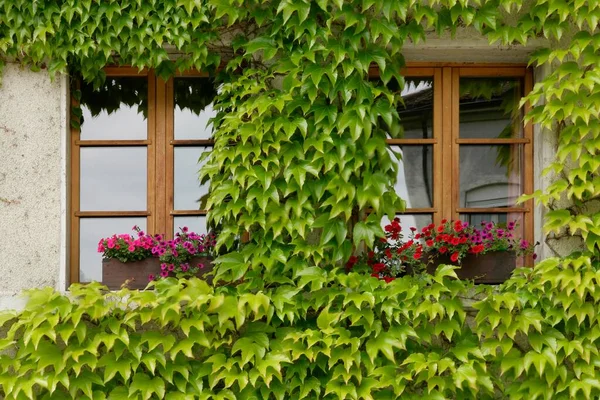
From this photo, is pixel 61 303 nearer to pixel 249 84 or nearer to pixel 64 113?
pixel 64 113

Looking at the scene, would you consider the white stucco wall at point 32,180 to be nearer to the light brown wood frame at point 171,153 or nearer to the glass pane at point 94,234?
the glass pane at point 94,234

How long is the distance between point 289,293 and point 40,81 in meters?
1.76

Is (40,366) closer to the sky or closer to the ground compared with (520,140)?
closer to the ground

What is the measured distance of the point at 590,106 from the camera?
12.5ft

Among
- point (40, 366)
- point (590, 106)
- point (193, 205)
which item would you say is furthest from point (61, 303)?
point (590, 106)

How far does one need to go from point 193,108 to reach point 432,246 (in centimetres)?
153

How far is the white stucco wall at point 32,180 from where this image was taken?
3865 millimetres

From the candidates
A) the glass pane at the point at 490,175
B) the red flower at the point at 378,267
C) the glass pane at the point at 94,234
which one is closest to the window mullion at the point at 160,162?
the glass pane at the point at 94,234

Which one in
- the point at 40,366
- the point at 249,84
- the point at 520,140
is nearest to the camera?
the point at 40,366

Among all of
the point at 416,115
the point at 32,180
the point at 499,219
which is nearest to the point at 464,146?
the point at 416,115

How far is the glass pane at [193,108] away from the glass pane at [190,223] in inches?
17.7

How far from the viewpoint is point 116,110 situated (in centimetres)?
410

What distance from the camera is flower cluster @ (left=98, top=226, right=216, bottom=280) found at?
3844 millimetres

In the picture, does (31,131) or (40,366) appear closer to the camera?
(40,366)
